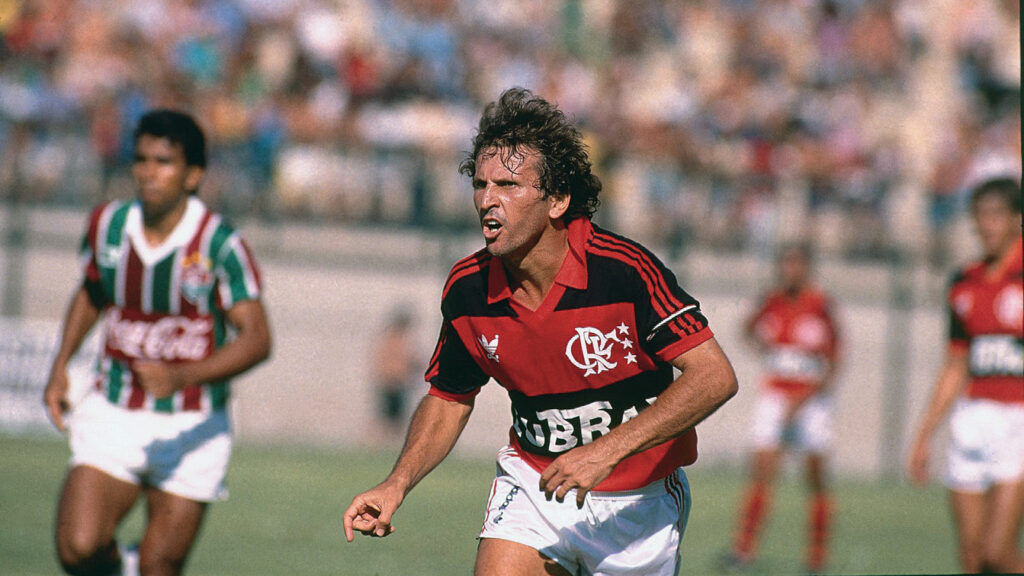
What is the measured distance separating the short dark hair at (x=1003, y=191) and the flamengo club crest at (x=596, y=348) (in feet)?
12.9

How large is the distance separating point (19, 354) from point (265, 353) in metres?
12.5

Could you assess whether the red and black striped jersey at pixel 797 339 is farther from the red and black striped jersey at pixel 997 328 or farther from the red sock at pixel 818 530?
the red and black striped jersey at pixel 997 328

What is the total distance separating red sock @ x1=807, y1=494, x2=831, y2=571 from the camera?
438 inches

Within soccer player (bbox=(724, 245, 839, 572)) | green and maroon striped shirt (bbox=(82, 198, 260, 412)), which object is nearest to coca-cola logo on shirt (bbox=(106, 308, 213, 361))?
green and maroon striped shirt (bbox=(82, 198, 260, 412))

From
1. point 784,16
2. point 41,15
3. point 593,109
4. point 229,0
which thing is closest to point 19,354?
point 41,15

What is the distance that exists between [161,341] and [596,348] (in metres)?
2.68

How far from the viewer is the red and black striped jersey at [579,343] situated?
498cm

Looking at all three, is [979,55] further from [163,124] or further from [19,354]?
[163,124]

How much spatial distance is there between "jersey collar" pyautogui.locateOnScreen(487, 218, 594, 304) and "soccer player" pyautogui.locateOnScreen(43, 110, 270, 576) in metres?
1.85

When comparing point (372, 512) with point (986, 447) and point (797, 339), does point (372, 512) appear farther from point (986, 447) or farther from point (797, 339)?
point (797, 339)

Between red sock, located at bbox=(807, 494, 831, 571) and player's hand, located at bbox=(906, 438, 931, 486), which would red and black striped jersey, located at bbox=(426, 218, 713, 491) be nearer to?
player's hand, located at bbox=(906, 438, 931, 486)

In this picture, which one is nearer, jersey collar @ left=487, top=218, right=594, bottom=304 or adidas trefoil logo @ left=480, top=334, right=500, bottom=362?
jersey collar @ left=487, top=218, right=594, bottom=304

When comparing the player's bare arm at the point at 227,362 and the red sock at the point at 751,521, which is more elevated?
the player's bare arm at the point at 227,362

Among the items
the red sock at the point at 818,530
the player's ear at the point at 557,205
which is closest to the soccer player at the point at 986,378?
the red sock at the point at 818,530
